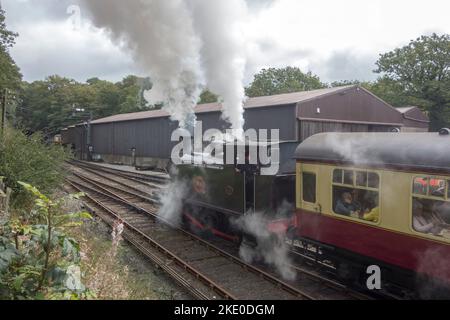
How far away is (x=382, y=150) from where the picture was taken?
6.10 metres

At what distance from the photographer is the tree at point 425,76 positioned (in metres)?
36.0

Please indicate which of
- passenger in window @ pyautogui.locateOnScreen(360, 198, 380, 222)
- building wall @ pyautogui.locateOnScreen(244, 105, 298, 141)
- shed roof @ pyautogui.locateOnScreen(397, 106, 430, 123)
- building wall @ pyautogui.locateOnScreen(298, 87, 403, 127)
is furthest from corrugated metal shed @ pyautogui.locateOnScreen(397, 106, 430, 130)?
passenger in window @ pyautogui.locateOnScreen(360, 198, 380, 222)

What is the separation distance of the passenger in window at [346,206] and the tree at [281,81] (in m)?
53.2

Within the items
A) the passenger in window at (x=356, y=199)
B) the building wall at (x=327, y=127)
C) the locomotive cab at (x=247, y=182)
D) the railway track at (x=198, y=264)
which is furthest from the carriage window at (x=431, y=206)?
the building wall at (x=327, y=127)

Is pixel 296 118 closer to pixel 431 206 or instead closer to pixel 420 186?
pixel 420 186

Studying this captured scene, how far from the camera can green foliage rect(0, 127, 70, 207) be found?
963cm

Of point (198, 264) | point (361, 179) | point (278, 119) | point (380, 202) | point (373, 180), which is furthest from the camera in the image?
point (278, 119)

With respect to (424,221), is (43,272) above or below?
below

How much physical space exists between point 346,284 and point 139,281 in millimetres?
3947

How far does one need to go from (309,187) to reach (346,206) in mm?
961

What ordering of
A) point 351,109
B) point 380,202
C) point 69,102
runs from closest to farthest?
point 380,202, point 351,109, point 69,102

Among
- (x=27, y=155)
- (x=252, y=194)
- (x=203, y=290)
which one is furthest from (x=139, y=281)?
(x=27, y=155)

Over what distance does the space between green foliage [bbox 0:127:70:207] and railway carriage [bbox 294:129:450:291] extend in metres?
7.04

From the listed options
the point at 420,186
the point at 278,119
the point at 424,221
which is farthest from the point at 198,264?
the point at 278,119
